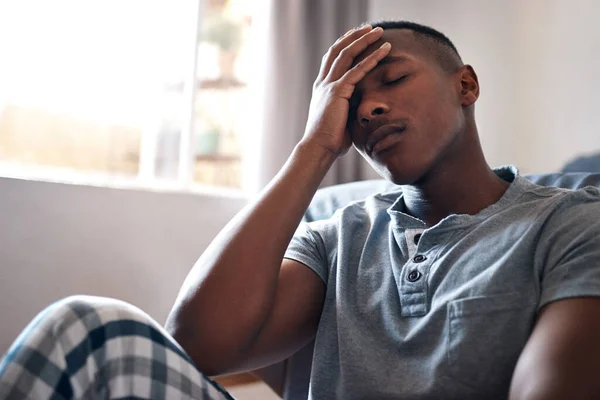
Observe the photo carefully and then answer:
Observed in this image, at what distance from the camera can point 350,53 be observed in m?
1.16

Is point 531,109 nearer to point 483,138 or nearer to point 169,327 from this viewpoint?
point 483,138

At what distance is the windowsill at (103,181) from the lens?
1.79 meters

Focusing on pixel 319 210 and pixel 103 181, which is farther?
pixel 103 181

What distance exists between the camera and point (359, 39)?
115cm

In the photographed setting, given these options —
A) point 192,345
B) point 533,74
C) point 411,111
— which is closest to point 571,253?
point 411,111

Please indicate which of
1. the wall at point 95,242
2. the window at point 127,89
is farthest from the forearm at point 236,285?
the window at point 127,89

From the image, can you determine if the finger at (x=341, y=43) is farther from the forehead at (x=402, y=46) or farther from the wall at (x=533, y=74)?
the wall at (x=533, y=74)

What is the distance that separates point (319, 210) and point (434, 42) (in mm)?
532

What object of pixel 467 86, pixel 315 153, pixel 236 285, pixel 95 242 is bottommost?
pixel 95 242

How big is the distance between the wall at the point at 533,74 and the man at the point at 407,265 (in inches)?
32.7

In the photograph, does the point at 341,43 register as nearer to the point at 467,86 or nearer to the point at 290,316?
the point at 467,86

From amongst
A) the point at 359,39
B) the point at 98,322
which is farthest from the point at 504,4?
the point at 98,322

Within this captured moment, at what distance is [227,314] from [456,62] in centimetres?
66

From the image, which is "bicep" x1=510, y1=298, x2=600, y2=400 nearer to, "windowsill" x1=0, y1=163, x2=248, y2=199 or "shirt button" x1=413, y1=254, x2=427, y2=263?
"shirt button" x1=413, y1=254, x2=427, y2=263
